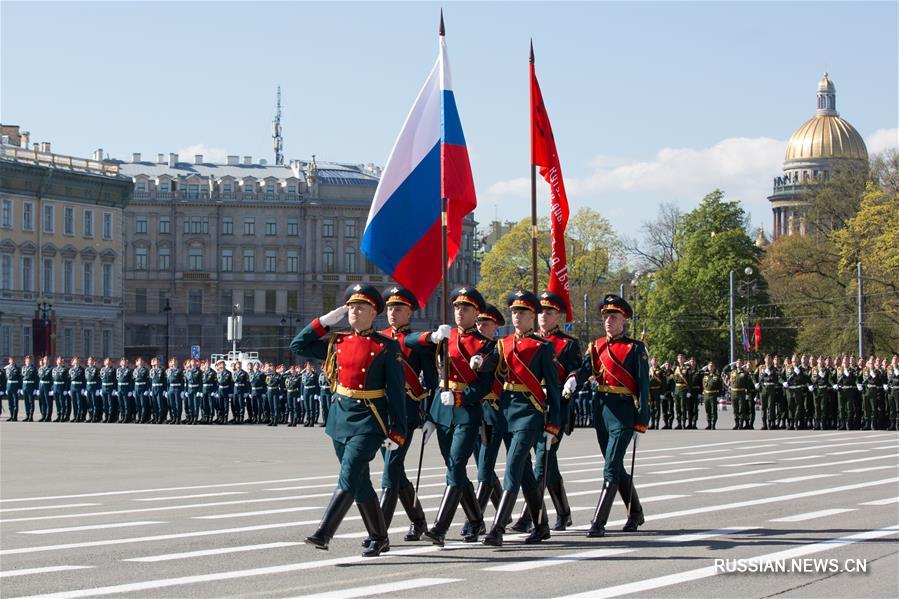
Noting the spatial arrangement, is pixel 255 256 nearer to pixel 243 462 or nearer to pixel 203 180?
pixel 203 180

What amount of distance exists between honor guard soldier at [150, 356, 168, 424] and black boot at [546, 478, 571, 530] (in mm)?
29673

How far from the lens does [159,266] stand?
129375 millimetres

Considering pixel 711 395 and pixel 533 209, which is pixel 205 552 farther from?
pixel 711 395

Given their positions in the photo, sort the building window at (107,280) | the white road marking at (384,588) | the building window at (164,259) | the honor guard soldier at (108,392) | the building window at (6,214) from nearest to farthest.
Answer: the white road marking at (384,588) < the honor guard soldier at (108,392) < the building window at (6,214) < the building window at (107,280) < the building window at (164,259)

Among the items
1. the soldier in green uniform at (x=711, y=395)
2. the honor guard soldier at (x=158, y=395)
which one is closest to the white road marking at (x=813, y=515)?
the soldier in green uniform at (x=711, y=395)

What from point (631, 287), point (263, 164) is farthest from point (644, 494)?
point (263, 164)

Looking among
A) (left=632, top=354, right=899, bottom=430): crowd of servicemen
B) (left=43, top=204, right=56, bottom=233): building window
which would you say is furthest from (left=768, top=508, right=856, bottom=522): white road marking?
(left=43, top=204, right=56, bottom=233): building window

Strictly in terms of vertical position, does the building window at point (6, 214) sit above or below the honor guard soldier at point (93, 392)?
above

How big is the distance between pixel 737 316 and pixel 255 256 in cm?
5563

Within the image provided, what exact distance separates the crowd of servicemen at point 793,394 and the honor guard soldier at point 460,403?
988 inches

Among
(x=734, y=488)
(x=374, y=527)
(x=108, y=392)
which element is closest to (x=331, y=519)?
(x=374, y=527)

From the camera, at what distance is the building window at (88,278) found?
97.3 metres

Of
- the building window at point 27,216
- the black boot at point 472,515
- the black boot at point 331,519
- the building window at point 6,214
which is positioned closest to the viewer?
the black boot at point 331,519

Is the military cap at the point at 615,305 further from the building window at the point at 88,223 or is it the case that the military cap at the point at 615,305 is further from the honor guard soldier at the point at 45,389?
the building window at the point at 88,223
